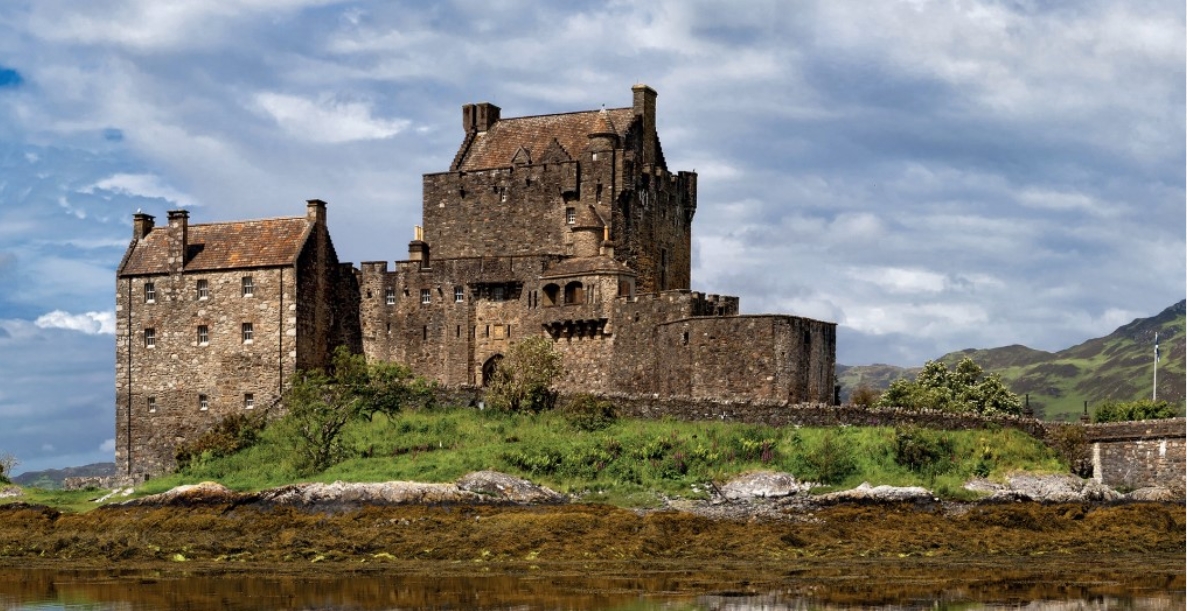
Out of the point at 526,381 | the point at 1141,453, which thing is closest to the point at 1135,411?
the point at 1141,453

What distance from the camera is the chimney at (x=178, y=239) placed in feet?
242

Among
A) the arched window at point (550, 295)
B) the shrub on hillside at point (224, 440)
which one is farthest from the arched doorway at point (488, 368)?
the shrub on hillside at point (224, 440)

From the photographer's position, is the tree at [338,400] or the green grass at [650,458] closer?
the green grass at [650,458]

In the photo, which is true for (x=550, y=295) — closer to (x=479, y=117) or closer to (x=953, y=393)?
(x=479, y=117)

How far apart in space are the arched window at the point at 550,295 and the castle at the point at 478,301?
58 millimetres

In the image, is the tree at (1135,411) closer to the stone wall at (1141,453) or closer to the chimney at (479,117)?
the stone wall at (1141,453)

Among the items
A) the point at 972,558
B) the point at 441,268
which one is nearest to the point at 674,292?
the point at 441,268

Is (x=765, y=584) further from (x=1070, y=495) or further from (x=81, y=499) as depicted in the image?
(x=81, y=499)

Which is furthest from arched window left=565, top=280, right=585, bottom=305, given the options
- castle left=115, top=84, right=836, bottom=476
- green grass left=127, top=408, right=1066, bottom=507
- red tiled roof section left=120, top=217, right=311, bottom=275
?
green grass left=127, top=408, right=1066, bottom=507

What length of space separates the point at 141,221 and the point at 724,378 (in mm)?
25774

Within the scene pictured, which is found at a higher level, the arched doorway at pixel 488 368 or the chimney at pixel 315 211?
the chimney at pixel 315 211

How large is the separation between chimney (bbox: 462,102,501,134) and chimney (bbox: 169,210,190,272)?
14808 millimetres

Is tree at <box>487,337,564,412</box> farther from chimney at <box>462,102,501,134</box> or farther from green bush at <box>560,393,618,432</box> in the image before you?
chimney at <box>462,102,501,134</box>

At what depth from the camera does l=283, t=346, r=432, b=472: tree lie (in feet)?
204
